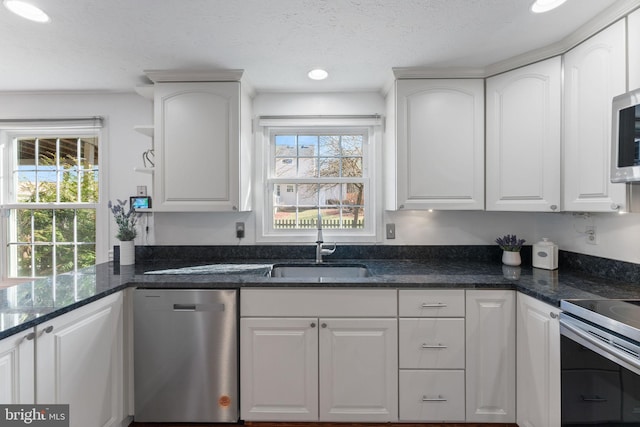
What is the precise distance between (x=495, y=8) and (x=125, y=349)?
259cm

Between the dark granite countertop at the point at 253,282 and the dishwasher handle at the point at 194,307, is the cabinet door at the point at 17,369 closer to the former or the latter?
the dark granite countertop at the point at 253,282

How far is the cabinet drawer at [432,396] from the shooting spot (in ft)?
5.66

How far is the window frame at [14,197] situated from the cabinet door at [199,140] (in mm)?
744

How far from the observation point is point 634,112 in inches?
49.6

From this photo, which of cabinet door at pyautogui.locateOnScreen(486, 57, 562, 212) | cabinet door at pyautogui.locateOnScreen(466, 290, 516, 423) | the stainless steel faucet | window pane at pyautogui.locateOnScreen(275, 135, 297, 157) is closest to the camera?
cabinet door at pyautogui.locateOnScreen(466, 290, 516, 423)

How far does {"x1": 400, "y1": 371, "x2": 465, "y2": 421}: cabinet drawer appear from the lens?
1.73 metres

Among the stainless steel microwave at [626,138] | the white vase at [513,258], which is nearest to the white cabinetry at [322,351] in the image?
the white vase at [513,258]

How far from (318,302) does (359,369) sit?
437mm

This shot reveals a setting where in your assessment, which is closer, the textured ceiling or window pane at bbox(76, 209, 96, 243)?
the textured ceiling

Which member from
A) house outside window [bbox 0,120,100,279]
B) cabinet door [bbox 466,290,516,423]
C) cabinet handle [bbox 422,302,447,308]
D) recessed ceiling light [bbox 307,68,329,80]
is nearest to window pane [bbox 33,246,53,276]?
house outside window [bbox 0,120,100,279]

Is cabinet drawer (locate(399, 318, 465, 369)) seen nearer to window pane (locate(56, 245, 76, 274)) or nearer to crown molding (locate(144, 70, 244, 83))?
crown molding (locate(144, 70, 244, 83))

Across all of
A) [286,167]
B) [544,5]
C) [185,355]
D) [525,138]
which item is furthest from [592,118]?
[185,355]

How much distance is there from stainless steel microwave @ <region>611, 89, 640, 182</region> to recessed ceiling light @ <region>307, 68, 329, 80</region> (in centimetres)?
153

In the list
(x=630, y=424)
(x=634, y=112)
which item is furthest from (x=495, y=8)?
(x=630, y=424)
